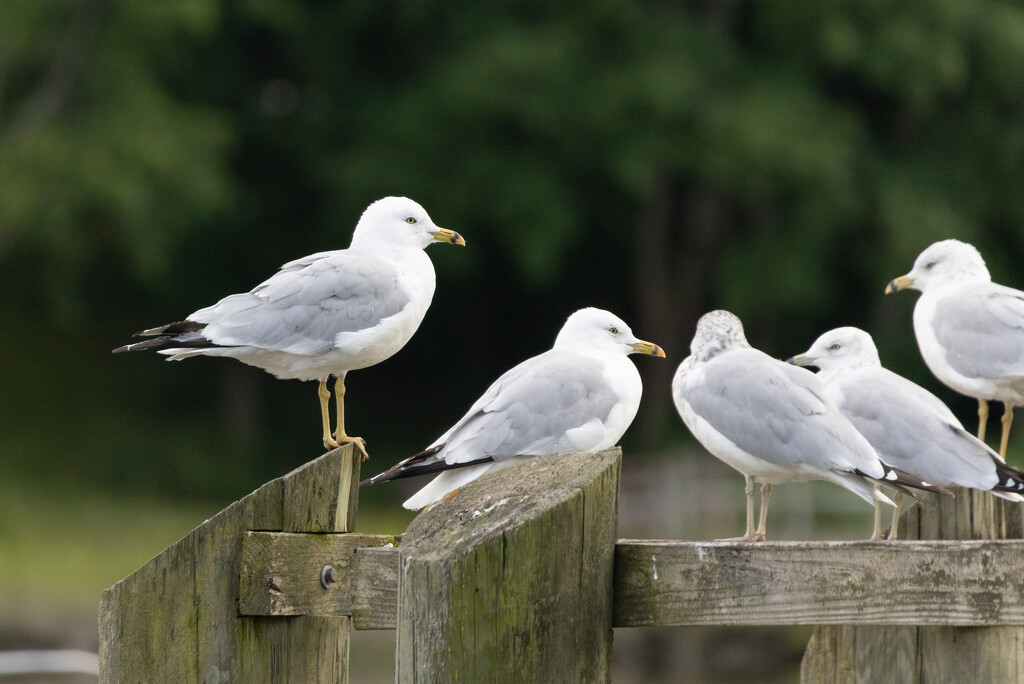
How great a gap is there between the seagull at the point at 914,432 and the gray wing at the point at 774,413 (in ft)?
0.53

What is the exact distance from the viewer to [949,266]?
235 inches

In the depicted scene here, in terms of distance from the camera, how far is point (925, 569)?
2.43 m

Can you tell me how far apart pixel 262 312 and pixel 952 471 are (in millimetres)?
2449

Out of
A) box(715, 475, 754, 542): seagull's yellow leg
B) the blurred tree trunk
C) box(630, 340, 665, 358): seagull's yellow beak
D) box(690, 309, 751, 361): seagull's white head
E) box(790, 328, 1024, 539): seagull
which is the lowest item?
box(715, 475, 754, 542): seagull's yellow leg

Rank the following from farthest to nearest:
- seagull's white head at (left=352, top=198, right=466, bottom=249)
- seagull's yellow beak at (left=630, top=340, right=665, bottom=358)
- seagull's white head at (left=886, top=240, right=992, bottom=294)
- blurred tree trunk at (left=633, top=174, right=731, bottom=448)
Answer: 1. blurred tree trunk at (left=633, top=174, right=731, bottom=448)
2. seagull's white head at (left=886, top=240, right=992, bottom=294)
3. seagull's white head at (left=352, top=198, right=466, bottom=249)
4. seagull's yellow beak at (left=630, top=340, right=665, bottom=358)

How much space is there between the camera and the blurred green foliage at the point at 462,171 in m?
15.3

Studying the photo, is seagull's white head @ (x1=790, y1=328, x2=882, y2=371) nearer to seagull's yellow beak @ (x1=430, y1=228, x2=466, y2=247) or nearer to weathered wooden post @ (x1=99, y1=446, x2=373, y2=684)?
seagull's yellow beak @ (x1=430, y1=228, x2=466, y2=247)

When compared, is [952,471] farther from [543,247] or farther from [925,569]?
[543,247]

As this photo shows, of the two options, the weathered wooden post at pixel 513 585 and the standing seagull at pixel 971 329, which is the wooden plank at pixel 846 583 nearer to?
the weathered wooden post at pixel 513 585

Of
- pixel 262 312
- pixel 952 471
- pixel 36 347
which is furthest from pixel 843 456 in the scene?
pixel 36 347

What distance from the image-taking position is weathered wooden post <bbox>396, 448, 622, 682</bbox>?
87.1 inches

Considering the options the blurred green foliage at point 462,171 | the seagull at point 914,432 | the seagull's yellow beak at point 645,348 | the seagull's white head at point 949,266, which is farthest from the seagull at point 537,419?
the blurred green foliage at point 462,171

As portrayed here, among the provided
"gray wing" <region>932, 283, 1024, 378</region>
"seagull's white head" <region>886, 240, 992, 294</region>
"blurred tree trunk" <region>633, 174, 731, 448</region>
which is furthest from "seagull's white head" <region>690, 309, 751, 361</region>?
"blurred tree trunk" <region>633, 174, 731, 448</region>

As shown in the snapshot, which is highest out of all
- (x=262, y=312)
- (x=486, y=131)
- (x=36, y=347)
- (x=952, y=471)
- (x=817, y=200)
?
(x=486, y=131)
